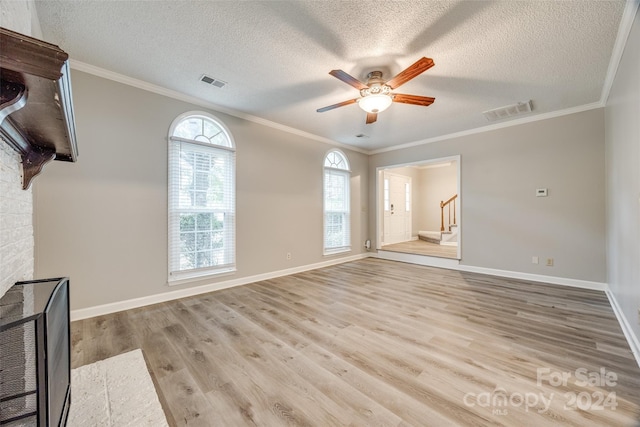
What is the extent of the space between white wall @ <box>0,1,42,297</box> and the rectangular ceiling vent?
4.96m

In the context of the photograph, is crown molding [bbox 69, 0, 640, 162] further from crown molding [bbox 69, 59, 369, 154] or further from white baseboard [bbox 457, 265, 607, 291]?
white baseboard [bbox 457, 265, 607, 291]

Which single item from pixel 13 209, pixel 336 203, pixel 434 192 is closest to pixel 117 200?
pixel 13 209

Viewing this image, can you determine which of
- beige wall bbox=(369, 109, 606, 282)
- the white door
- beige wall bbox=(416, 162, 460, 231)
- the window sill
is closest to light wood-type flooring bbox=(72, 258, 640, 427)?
the window sill

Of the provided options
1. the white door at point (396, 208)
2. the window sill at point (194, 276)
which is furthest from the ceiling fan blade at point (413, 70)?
the white door at point (396, 208)

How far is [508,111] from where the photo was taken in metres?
3.86

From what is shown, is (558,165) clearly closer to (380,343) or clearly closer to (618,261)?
(618,261)

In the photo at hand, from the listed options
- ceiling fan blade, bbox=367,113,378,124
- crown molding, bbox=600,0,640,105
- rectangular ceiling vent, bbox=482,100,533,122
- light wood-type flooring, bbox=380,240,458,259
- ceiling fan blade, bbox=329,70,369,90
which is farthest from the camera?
light wood-type flooring, bbox=380,240,458,259

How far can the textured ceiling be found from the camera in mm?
1962

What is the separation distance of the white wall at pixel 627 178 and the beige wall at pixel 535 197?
686mm

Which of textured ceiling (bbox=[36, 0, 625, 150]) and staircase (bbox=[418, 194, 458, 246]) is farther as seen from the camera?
staircase (bbox=[418, 194, 458, 246])

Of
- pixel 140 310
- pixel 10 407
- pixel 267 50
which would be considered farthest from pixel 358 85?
pixel 140 310

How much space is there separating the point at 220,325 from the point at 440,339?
6.88 ft

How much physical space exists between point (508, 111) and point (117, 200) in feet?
18.1

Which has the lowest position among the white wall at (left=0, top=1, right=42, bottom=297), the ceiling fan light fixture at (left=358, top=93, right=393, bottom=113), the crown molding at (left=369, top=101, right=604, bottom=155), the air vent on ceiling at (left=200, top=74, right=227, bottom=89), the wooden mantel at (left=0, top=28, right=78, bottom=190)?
the white wall at (left=0, top=1, right=42, bottom=297)
